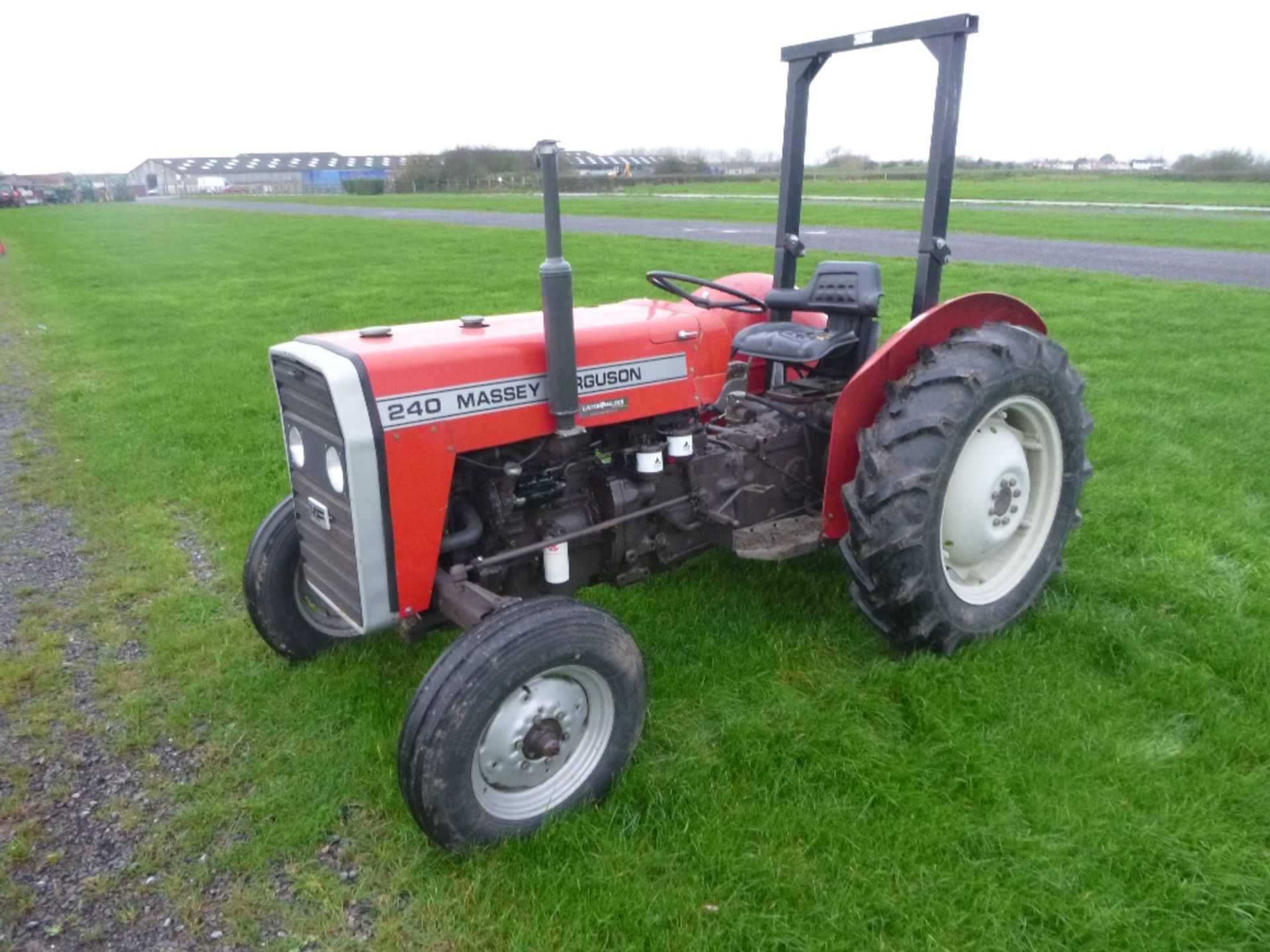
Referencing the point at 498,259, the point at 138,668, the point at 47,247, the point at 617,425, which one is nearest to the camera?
the point at 617,425

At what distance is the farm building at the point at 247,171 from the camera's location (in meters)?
79.2

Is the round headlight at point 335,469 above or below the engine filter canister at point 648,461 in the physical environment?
above

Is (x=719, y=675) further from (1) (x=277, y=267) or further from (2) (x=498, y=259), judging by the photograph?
(1) (x=277, y=267)

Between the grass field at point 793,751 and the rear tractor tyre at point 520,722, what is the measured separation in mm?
121

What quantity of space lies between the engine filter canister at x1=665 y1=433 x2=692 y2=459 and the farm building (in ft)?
249

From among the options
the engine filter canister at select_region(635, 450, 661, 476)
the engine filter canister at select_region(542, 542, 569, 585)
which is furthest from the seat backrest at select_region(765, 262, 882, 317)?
the engine filter canister at select_region(542, 542, 569, 585)

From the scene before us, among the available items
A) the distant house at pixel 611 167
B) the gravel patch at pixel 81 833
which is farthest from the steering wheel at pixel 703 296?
the distant house at pixel 611 167

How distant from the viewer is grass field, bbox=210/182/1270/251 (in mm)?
16125

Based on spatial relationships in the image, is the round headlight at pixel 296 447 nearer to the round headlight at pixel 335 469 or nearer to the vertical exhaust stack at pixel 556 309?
the round headlight at pixel 335 469

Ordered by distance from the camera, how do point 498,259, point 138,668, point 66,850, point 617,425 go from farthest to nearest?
point 498,259 < point 138,668 < point 617,425 < point 66,850

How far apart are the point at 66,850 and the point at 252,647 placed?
1111 mm

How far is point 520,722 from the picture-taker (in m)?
2.58

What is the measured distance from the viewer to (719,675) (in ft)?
11.0

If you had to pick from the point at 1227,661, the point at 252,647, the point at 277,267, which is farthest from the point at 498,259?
the point at 1227,661
